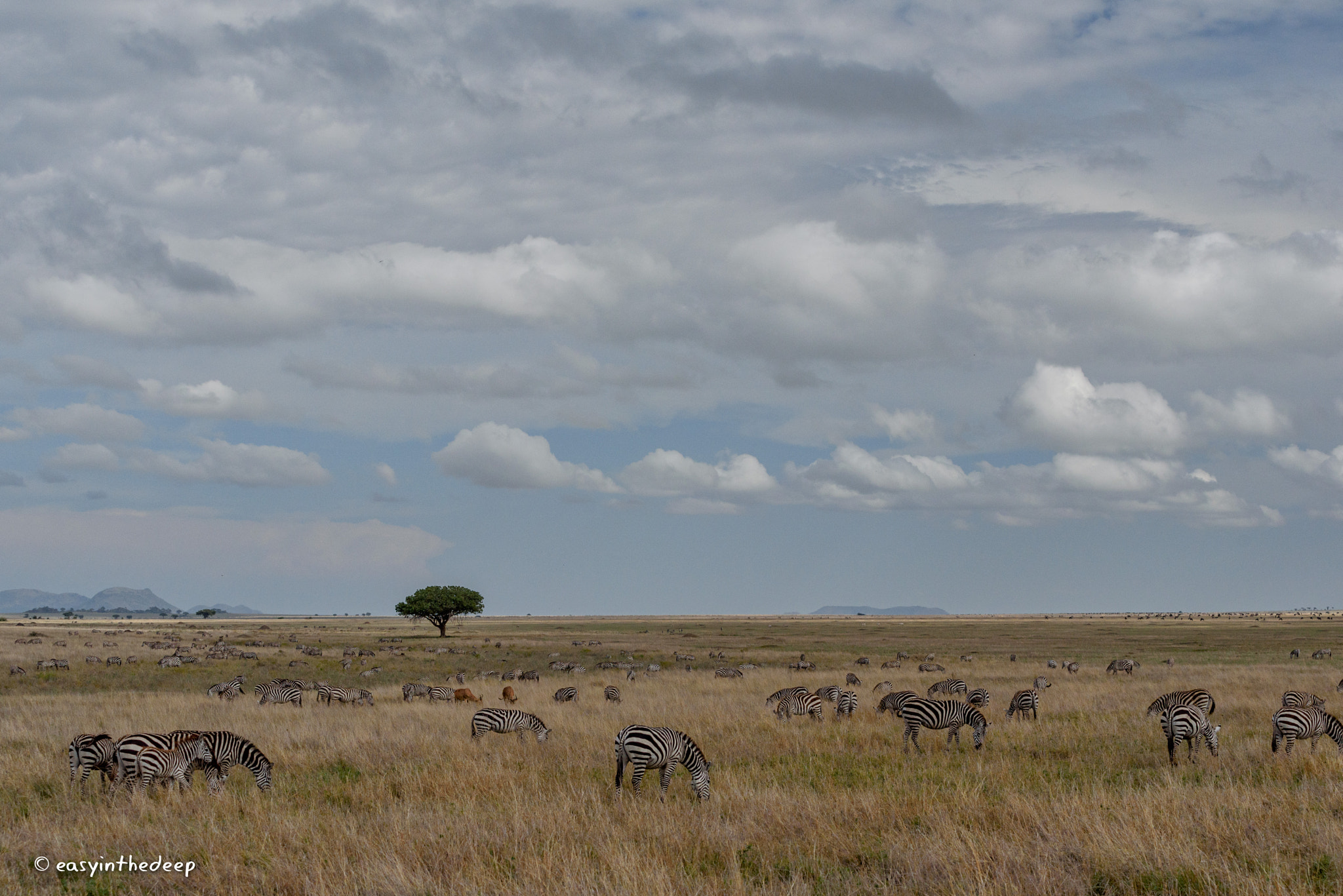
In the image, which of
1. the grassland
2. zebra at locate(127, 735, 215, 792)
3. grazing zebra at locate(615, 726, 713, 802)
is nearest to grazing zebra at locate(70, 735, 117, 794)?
the grassland

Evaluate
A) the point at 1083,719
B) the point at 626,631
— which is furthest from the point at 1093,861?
the point at 626,631

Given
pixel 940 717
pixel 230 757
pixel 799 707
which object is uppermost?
pixel 940 717

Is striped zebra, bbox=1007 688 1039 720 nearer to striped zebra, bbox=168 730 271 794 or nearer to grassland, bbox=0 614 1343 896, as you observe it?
grassland, bbox=0 614 1343 896

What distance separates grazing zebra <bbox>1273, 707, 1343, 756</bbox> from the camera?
1811 cm

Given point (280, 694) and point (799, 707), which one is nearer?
point (799, 707)

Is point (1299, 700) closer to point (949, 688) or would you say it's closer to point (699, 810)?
point (949, 688)

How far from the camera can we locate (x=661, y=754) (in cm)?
1441

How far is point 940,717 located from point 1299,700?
34.7 ft

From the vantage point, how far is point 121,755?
49.5 feet

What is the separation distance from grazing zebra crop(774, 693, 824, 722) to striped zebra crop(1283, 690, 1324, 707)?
1152cm

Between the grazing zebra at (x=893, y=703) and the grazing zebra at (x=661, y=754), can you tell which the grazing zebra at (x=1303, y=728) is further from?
the grazing zebra at (x=661, y=754)

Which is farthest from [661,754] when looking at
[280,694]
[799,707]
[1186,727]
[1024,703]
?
[280,694]

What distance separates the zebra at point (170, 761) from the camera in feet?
49.4

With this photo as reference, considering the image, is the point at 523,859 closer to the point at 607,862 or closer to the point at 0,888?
the point at 607,862
